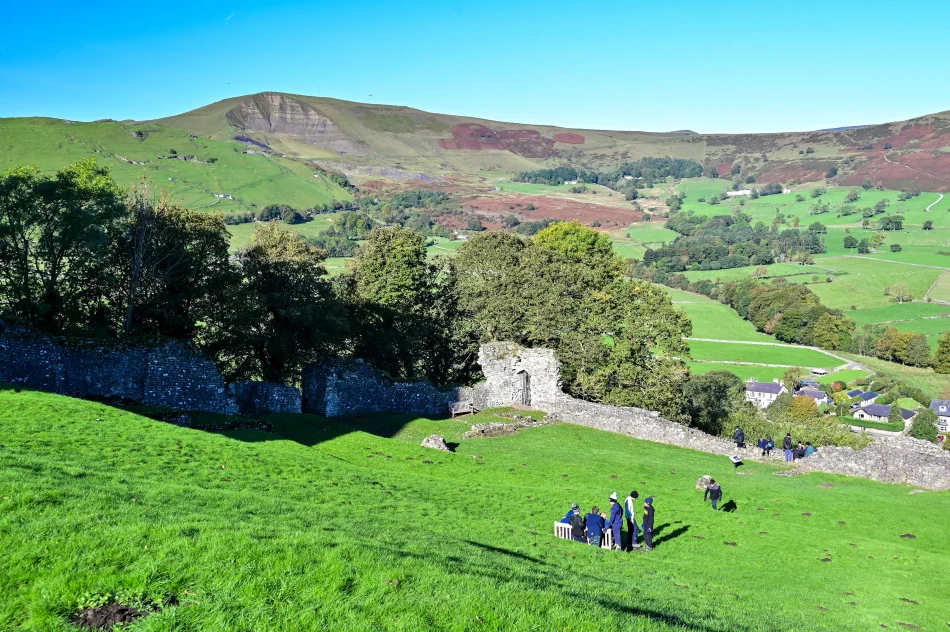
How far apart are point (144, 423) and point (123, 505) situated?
11954 mm

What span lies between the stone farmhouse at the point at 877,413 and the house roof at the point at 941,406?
3.25 metres

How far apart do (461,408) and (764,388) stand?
88.0 m

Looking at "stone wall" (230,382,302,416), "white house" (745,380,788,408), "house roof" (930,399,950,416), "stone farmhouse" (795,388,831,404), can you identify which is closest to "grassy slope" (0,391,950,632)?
"stone wall" (230,382,302,416)

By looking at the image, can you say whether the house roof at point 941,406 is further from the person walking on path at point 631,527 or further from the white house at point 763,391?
the person walking on path at point 631,527

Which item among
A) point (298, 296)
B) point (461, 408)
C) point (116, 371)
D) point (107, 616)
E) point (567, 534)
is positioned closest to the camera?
point (107, 616)

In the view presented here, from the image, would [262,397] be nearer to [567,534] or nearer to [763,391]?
[567,534]

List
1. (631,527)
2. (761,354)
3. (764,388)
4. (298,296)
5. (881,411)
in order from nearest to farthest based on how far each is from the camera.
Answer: (631,527) < (298,296) < (881,411) < (764,388) < (761,354)

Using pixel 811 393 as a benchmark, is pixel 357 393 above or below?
above

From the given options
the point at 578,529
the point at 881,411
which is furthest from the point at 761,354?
the point at 578,529

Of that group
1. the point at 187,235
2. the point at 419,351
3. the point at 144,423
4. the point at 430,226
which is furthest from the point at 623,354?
the point at 430,226

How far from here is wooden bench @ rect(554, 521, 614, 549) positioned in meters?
19.2

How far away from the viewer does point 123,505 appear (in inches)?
486

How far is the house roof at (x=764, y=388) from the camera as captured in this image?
115 meters

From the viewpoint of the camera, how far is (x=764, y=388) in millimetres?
115375
